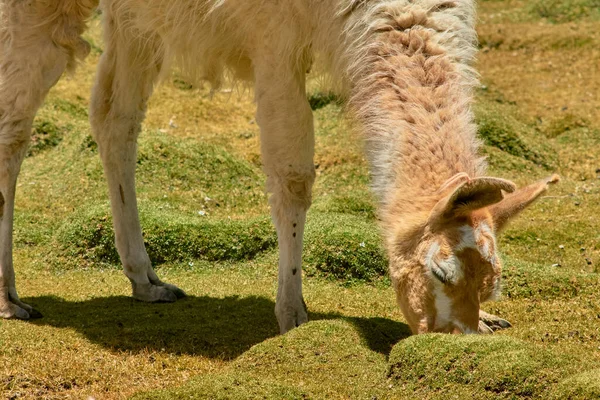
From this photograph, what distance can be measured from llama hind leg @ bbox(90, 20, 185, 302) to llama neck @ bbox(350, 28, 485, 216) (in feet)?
9.67

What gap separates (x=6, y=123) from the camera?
25.5ft

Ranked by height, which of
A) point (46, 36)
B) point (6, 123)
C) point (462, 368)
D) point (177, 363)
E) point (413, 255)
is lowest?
point (177, 363)

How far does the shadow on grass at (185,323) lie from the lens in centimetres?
709

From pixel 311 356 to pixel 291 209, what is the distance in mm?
1460

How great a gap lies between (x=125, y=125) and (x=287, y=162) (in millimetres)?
2186

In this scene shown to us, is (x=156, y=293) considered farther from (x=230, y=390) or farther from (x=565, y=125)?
(x=565, y=125)

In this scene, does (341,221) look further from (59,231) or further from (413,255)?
(413,255)

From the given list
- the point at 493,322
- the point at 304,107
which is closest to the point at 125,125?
the point at 304,107

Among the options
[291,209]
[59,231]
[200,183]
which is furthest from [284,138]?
[200,183]

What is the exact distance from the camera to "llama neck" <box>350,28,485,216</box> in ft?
19.2

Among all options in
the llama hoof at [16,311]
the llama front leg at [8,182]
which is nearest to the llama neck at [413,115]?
the llama front leg at [8,182]

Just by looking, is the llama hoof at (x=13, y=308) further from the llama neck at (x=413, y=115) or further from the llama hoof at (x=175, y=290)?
the llama neck at (x=413, y=115)

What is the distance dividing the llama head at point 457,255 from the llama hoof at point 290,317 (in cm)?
164

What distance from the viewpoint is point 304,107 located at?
7137 mm
